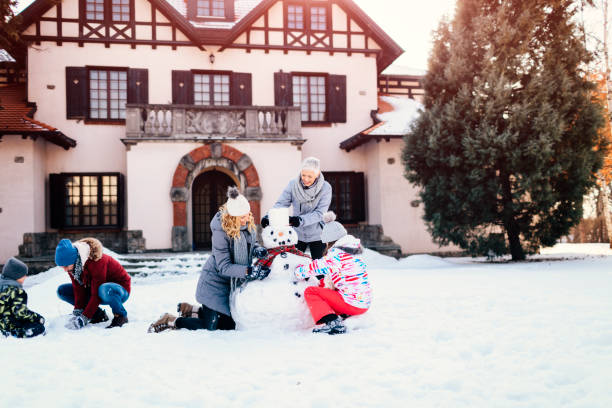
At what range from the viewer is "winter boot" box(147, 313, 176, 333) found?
4.86 m

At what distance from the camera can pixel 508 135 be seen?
10289 millimetres

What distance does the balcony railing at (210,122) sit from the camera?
13.3m

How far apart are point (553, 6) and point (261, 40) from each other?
345 inches

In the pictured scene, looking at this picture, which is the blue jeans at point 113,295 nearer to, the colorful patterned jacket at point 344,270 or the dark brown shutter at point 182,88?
the colorful patterned jacket at point 344,270

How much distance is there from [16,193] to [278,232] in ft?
38.7

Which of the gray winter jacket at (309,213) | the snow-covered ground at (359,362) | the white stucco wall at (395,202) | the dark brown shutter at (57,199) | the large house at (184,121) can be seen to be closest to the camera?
the snow-covered ground at (359,362)

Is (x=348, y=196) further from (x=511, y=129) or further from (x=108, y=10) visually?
(x=108, y=10)

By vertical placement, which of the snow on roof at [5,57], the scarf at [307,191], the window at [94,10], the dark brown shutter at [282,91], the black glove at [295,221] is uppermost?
the window at [94,10]

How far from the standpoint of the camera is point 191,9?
52.4ft

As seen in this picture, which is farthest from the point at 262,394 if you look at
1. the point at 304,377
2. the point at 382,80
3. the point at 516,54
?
the point at 382,80

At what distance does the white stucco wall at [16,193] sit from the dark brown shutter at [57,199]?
674 mm

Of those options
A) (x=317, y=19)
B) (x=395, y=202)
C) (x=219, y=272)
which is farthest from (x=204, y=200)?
(x=219, y=272)

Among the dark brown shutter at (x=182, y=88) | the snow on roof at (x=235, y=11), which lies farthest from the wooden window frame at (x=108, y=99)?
the snow on roof at (x=235, y=11)

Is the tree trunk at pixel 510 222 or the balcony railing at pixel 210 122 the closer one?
the tree trunk at pixel 510 222
